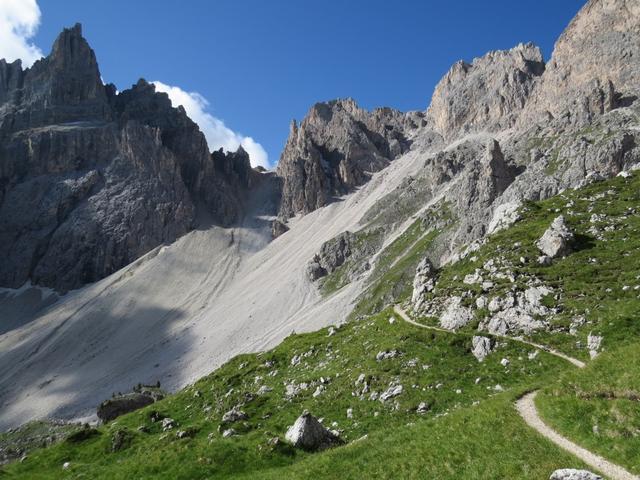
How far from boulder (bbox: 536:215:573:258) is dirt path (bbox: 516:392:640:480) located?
84.3ft

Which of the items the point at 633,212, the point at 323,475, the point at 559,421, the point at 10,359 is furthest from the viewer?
the point at 10,359

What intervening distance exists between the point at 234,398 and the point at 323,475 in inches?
893

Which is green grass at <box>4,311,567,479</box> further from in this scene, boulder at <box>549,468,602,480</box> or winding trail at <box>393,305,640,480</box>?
boulder at <box>549,468,602,480</box>

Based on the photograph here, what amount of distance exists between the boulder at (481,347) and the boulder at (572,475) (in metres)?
19.9

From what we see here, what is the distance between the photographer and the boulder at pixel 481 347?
33.5 metres

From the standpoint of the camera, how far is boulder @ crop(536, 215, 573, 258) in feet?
144

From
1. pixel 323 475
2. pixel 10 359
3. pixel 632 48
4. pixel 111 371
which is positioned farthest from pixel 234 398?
pixel 632 48

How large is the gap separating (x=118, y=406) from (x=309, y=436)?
48.0 meters

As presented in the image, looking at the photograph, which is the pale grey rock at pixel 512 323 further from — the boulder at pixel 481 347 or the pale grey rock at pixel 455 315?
the boulder at pixel 481 347

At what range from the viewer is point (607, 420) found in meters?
16.4

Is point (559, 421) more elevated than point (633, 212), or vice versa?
point (633, 212)

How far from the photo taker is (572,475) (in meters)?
13.5

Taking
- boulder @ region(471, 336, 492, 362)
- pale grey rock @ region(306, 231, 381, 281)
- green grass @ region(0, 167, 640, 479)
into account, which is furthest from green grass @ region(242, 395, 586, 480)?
pale grey rock @ region(306, 231, 381, 281)

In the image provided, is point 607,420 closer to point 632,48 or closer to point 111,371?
point 111,371
